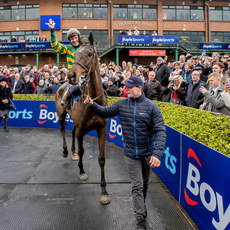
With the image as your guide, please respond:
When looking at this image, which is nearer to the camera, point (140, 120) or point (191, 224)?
point (140, 120)

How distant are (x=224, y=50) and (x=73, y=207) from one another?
2673cm

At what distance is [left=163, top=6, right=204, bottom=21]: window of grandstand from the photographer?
98.5 feet

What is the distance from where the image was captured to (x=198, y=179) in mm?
3154

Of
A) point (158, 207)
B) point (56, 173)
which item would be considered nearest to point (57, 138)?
point (56, 173)

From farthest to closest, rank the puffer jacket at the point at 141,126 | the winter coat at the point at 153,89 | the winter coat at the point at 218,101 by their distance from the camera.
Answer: the winter coat at the point at 153,89 → the winter coat at the point at 218,101 → the puffer jacket at the point at 141,126

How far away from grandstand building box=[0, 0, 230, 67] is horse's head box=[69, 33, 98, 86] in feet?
80.6

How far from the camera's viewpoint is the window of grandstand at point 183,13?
30038mm

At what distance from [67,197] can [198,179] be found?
2.40 meters

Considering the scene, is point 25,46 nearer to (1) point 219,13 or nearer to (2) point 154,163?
(2) point 154,163

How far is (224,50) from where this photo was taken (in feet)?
80.7

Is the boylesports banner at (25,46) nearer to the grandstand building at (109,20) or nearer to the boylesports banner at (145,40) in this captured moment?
the grandstand building at (109,20)

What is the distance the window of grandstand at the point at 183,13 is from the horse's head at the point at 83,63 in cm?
Result: 3016

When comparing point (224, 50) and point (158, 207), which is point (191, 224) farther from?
point (224, 50)

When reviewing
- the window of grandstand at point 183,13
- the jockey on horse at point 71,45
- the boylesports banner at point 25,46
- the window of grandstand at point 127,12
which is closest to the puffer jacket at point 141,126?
the jockey on horse at point 71,45
